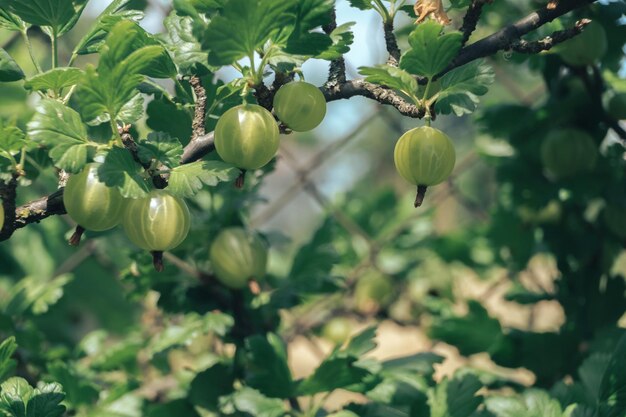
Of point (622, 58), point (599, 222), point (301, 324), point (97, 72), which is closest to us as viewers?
point (97, 72)

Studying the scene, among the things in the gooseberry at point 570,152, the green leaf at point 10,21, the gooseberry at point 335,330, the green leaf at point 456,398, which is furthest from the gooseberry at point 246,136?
the gooseberry at point 335,330

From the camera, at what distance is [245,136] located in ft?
1.85

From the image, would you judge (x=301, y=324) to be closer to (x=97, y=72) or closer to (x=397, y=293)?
(x=397, y=293)

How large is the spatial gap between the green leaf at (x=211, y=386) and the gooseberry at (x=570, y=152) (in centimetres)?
56

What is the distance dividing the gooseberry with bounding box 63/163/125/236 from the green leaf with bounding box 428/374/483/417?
1.33ft

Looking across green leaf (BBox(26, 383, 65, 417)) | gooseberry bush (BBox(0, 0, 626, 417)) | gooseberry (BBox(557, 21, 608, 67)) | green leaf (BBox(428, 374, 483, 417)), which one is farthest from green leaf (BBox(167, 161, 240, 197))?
gooseberry (BBox(557, 21, 608, 67))

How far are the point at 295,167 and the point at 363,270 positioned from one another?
264mm

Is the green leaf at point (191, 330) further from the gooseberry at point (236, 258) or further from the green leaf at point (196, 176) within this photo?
the green leaf at point (196, 176)

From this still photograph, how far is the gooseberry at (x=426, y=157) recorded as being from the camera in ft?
1.99

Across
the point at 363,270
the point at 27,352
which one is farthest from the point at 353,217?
the point at 27,352

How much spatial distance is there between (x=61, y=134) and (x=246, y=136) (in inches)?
5.4

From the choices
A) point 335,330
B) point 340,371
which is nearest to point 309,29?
point 340,371

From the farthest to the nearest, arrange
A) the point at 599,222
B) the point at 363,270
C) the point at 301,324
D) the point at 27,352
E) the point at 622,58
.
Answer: the point at 363,270 < the point at 301,324 < the point at 599,222 < the point at 622,58 < the point at 27,352

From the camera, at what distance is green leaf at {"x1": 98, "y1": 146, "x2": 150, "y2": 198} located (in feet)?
1.76
